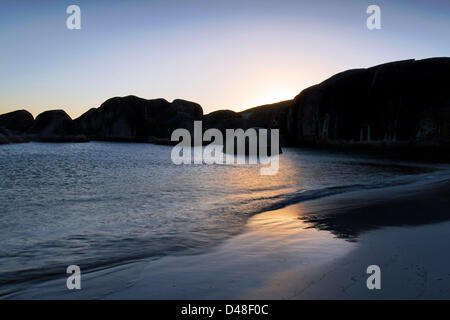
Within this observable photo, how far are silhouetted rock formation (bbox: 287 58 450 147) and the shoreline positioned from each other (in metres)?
34.9

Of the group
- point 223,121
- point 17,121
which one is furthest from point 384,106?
point 17,121

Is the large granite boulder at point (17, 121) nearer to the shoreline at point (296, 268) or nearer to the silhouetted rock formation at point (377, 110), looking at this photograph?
the silhouetted rock formation at point (377, 110)

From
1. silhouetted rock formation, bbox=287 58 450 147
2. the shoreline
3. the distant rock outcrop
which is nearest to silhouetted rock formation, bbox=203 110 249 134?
the distant rock outcrop

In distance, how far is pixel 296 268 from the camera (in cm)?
379

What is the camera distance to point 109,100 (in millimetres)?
92812

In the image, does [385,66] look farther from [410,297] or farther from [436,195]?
[410,297]

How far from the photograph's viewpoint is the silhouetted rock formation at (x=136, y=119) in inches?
3526

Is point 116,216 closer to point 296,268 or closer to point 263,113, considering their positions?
point 296,268

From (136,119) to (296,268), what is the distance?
301 ft

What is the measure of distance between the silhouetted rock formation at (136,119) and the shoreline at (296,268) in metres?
83.4

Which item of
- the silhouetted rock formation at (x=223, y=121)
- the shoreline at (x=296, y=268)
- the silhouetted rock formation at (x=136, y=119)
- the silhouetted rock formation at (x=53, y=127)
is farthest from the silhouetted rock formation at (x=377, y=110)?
the silhouetted rock formation at (x=223, y=121)

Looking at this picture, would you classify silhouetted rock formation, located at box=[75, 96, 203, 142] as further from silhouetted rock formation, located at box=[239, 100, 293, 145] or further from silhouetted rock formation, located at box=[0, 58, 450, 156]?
silhouetted rock formation, located at box=[239, 100, 293, 145]

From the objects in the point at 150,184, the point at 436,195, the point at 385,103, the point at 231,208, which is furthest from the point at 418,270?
the point at 385,103
